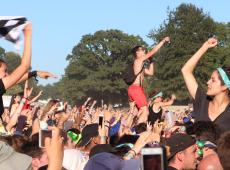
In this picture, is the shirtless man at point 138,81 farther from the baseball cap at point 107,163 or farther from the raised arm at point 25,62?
the baseball cap at point 107,163

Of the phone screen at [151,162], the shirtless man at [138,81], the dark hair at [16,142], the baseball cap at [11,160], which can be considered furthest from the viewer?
the shirtless man at [138,81]

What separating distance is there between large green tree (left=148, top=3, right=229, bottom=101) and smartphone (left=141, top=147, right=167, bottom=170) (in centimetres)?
7357

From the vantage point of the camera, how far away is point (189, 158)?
4.75m

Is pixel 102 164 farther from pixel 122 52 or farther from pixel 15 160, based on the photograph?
pixel 122 52

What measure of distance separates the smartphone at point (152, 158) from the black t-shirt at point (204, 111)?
3.20 meters

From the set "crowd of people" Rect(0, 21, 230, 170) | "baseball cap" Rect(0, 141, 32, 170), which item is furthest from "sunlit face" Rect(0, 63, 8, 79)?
"baseball cap" Rect(0, 141, 32, 170)

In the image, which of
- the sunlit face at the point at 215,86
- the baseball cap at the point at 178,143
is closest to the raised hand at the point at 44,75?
the sunlit face at the point at 215,86

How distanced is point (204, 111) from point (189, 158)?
5.12 feet

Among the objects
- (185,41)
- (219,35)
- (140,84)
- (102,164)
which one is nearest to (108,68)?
(219,35)

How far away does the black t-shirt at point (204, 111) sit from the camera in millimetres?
5984

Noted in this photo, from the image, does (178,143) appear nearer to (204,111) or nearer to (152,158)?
(204,111)

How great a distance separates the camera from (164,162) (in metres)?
2.79

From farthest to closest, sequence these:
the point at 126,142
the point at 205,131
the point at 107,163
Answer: the point at 126,142 < the point at 205,131 < the point at 107,163

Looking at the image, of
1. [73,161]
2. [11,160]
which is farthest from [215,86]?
[11,160]
